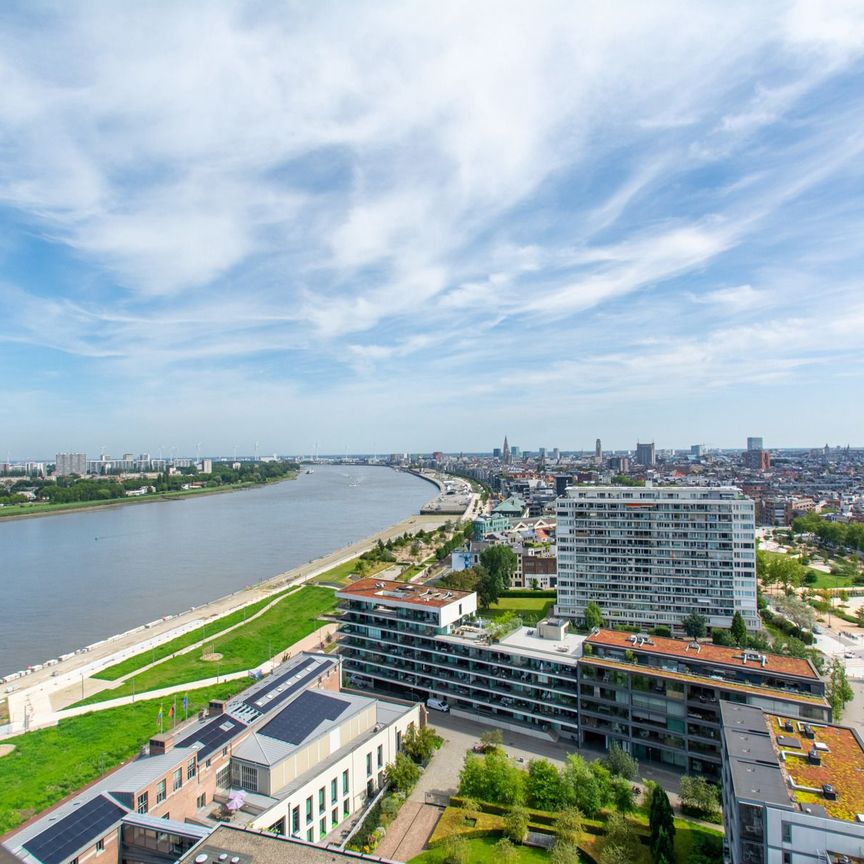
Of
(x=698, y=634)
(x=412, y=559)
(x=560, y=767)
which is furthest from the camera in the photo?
(x=412, y=559)

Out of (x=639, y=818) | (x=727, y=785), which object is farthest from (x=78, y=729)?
(x=727, y=785)

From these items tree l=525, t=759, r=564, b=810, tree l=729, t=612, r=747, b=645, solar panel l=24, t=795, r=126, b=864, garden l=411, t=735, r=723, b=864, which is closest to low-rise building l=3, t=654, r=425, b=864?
solar panel l=24, t=795, r=126, b=864

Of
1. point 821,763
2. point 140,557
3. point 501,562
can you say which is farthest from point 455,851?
point 140,557

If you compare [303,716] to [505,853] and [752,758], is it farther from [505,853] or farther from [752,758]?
[752,758]

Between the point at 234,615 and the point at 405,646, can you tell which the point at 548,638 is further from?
the point at 234,615

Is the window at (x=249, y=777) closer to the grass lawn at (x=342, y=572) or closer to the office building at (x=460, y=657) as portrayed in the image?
the office building at (x=460, y=657)

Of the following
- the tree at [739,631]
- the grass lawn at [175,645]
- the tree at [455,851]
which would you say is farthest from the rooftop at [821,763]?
the grass lawn at [175,645]

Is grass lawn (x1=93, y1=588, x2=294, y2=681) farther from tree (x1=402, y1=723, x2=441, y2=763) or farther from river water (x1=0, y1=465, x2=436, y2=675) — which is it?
tree (x1=402, y1=723, x2=441, y2=763)
